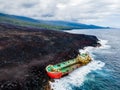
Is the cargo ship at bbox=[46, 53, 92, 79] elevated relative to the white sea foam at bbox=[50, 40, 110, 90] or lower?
elevated

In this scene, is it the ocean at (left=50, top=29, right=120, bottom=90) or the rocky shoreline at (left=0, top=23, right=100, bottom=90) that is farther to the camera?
the ocean at (left=50, top=29, right=120, bottom=90)

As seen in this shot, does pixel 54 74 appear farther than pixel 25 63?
No

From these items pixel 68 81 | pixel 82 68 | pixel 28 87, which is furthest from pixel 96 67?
pixel 28 87

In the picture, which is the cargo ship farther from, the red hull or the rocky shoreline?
the rocky shoreline

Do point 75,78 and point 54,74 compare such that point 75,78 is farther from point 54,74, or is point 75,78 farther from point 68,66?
point 68,66

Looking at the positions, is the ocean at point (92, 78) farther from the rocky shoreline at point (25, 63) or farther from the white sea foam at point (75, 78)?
the rocky shoreline at point (25, 63)

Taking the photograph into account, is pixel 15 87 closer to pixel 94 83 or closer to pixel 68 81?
pixel 68 81

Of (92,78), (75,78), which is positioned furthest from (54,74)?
(92,78)

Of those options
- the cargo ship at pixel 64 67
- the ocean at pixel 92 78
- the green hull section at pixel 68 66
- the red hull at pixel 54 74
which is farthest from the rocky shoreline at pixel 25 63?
the ocean at pixel 92 78

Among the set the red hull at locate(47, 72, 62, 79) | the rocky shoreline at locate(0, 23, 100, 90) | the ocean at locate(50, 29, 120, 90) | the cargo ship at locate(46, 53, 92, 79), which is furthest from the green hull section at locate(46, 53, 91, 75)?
the rocky shoreline at locate(0, 23, 100, 90)
